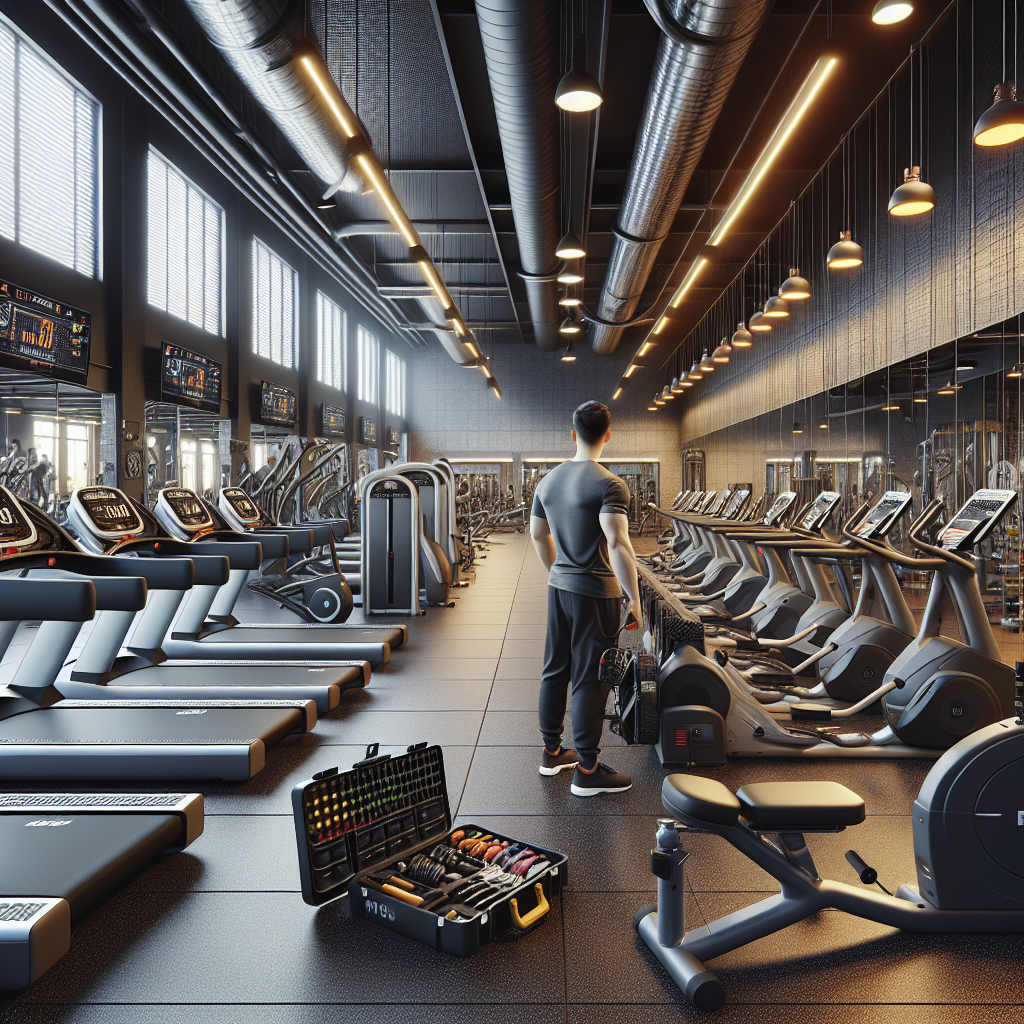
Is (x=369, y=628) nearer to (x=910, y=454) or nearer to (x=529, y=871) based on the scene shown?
(x=529, y=871)

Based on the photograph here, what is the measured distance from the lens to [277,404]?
13.2 metres

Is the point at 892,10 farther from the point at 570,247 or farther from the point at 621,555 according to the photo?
the point at 570,247

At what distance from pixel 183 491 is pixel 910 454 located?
6927 mm

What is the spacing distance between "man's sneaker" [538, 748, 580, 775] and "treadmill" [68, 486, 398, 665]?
7.52 feet

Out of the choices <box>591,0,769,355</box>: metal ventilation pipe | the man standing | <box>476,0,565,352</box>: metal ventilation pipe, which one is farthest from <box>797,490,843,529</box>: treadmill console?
<box>476,0,565,352</box>: metal ventilation pipe

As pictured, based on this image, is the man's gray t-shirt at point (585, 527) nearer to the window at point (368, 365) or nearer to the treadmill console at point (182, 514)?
the treadmill console at point (182, 514)

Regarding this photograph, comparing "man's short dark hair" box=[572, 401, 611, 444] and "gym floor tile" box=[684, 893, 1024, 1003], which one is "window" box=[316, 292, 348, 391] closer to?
"man's short dark hair" box=[572, 401, 611, 444]

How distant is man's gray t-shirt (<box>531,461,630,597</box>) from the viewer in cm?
342

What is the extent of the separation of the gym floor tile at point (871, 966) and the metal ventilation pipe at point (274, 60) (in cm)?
595

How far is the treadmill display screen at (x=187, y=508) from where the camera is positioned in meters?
6.09

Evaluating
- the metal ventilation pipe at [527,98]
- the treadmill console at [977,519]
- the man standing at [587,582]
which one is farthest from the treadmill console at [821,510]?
the metal ventilation pipe at [527,98]

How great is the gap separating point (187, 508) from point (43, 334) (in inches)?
103

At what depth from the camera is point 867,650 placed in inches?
183

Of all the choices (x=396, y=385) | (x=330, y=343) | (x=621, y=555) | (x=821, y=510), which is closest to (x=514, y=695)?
(x=621, y=555)
